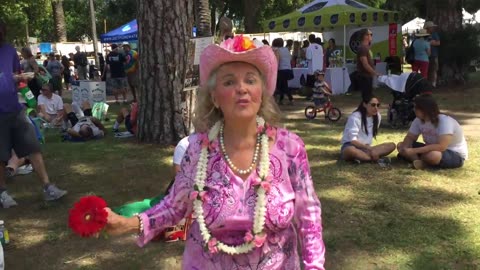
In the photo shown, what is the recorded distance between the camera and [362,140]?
681cm

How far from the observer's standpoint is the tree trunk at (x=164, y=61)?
23.6ft

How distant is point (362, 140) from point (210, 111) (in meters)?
5.01

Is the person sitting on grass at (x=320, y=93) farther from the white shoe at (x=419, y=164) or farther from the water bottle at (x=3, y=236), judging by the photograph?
the water bottle at (x=3, y=236)

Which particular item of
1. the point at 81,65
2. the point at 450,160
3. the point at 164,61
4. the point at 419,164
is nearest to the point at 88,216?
the point at 419,164

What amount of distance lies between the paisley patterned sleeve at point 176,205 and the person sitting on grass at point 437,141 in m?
4.80

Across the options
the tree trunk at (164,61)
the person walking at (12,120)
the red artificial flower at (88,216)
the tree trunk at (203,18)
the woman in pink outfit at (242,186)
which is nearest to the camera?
the red artificial flower at (88,216)

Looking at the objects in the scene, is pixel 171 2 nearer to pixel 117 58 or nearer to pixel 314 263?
pixel 314 263

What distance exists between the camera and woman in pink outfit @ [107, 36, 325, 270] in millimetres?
1933

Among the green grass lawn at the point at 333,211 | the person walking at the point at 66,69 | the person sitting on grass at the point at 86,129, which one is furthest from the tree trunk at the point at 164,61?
the person walking at the point at 66,69

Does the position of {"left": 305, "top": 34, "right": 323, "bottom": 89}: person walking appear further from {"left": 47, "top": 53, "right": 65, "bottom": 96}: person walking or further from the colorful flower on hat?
the colorful flower on hat

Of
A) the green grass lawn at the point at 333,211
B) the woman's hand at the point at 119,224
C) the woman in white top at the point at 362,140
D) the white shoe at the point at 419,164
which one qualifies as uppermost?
the woman's hand at the point at 119,224

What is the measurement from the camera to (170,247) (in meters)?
4.24

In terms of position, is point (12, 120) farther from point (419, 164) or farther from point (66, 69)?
point (66, 69)

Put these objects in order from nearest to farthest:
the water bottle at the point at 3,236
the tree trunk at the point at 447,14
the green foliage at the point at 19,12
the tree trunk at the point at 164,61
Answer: the water bottle at the point at 3,236
the tree trunk at the point at 164,61
the tree trunk at the point at 447,14
the green foliage at the point at 19,12
